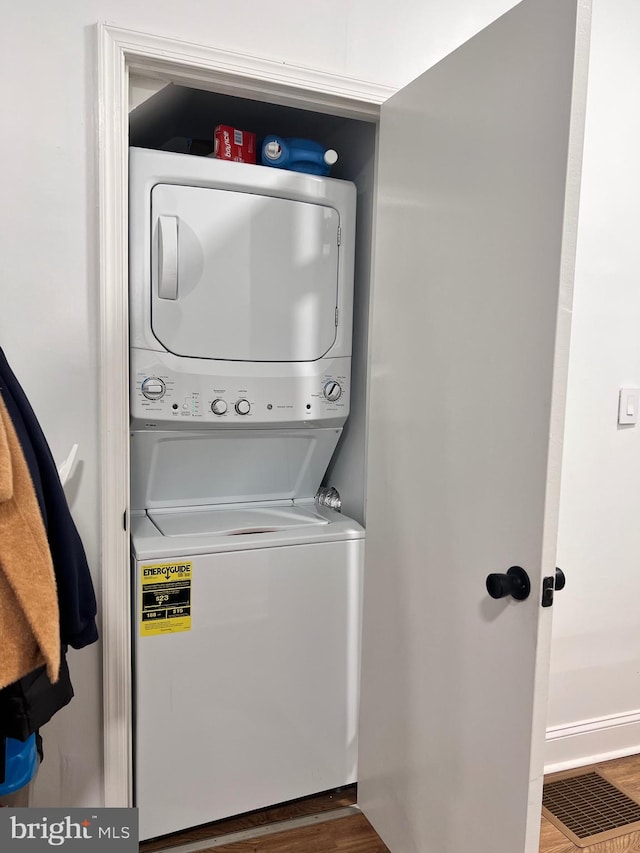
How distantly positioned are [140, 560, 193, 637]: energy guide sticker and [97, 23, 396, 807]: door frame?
0.04 metres

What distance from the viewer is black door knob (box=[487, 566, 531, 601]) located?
1.23m

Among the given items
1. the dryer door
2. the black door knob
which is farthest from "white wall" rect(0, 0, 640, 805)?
the black door knob

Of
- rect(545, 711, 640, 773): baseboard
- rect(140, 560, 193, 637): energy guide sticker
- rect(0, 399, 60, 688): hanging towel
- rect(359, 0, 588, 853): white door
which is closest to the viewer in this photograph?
rect(0, 399, 60, 688): hanging towel

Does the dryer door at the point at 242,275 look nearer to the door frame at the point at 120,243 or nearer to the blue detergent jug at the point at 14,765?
the door frame at the point at 120,243

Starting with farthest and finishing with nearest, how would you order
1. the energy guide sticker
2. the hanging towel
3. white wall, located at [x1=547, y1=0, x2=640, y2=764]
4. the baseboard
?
1. the baseboard
2. white wall, located at [x1=547, y1=0, x2=640, y2=764]
3. the energy guide sticker
4. the hanging towel

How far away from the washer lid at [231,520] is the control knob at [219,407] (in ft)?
1.06

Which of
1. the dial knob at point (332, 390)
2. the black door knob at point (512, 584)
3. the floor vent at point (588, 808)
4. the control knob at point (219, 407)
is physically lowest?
the floor vent at point (588, 808)

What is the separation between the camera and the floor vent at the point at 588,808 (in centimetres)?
184

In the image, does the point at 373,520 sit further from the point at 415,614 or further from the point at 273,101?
the point at 273,101

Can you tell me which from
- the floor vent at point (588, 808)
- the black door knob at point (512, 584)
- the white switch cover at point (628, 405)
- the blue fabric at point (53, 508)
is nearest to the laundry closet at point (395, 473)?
the black door knob at point (512, 584)

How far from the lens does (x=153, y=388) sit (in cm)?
171

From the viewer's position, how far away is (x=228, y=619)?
1.74 meters

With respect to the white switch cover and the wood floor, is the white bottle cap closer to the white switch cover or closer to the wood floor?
the white switch cover

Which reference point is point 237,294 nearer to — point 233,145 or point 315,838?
point 233,145
